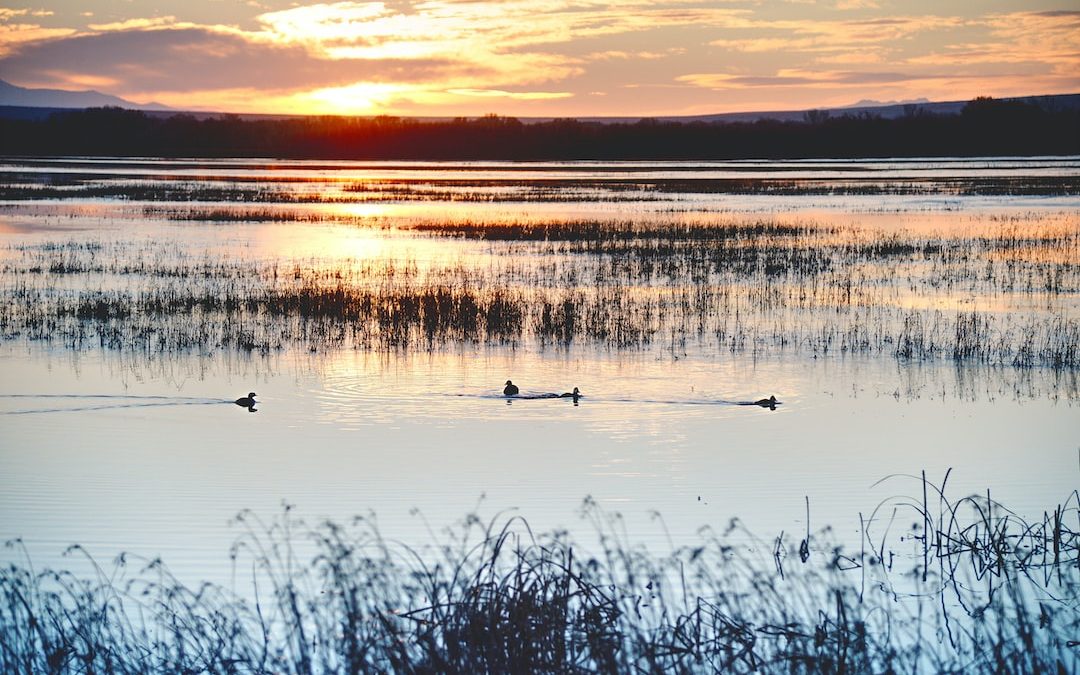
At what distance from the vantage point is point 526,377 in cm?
Answer: 1563

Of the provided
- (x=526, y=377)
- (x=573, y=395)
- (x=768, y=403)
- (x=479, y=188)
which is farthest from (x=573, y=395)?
(x=479, y=188)

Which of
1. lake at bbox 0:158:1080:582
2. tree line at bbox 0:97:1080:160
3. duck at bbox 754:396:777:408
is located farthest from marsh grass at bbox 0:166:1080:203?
tree line at bbox 0:97:1080:160

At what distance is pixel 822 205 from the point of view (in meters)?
46.7

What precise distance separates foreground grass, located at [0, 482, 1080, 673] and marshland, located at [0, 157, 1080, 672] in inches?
1.4

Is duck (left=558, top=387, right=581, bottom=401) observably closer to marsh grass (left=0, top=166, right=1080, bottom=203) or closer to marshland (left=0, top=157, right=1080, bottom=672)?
marshland (left=0, top=157, right=1080, bottom=672)

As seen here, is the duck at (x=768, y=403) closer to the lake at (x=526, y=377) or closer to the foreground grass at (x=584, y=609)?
the lake at (x=526, y=377)

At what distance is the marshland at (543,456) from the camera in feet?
21.1

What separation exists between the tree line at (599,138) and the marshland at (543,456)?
103 metres

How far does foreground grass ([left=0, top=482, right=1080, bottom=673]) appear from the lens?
589 centimetres

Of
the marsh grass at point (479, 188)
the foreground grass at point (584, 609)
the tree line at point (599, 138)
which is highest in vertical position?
the tree line at point (599, 138)

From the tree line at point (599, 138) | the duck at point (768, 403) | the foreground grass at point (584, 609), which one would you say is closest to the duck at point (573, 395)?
the duck at point (768, 403)

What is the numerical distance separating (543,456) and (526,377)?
13.6 ft

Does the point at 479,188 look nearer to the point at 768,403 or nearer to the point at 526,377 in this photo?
the point at 526,377

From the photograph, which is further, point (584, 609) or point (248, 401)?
point (248, 401)
